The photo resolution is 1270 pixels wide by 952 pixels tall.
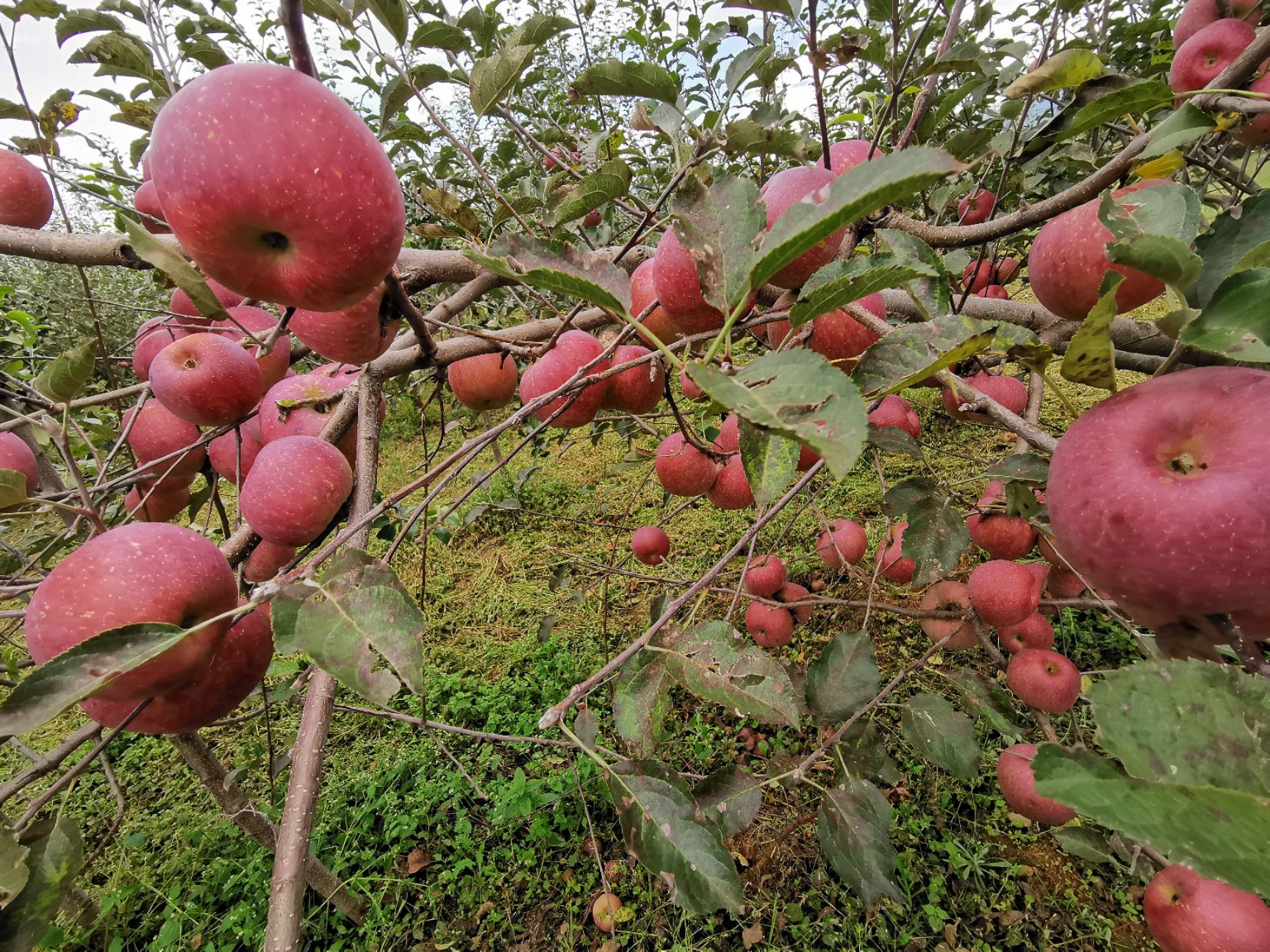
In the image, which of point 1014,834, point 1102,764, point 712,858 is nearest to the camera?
point 1102,764

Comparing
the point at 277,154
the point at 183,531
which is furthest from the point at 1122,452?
the point at 183,531

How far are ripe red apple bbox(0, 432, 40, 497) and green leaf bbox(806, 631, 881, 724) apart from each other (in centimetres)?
135

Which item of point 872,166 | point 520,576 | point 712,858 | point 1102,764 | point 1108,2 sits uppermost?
point 1108,2

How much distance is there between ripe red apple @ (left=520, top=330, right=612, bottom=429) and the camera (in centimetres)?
97

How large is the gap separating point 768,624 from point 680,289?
1.17 metres

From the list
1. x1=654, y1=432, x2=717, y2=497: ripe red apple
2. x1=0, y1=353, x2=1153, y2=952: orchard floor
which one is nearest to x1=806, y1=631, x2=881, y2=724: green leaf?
x1=0, y1=353, x2=1153, y2=952: orchard floor

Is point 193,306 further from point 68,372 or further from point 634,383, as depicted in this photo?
point 634,383

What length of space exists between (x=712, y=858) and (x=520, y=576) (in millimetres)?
2318

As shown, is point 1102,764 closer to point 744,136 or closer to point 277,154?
point 277,154

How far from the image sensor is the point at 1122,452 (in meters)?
0.44

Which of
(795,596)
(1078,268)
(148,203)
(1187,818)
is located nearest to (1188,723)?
(1187,818)

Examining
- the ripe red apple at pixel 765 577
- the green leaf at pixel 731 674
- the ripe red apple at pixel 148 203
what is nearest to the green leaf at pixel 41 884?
the green leaf at pixel 731 674

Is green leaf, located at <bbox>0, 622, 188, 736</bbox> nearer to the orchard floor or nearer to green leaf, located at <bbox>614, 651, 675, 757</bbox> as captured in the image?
green leaf, located at <bbox>614, 651, 675, 757</bbox>

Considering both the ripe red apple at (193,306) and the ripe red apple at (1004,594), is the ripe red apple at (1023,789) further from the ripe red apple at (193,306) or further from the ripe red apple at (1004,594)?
the ripe red apple at (193,306)
